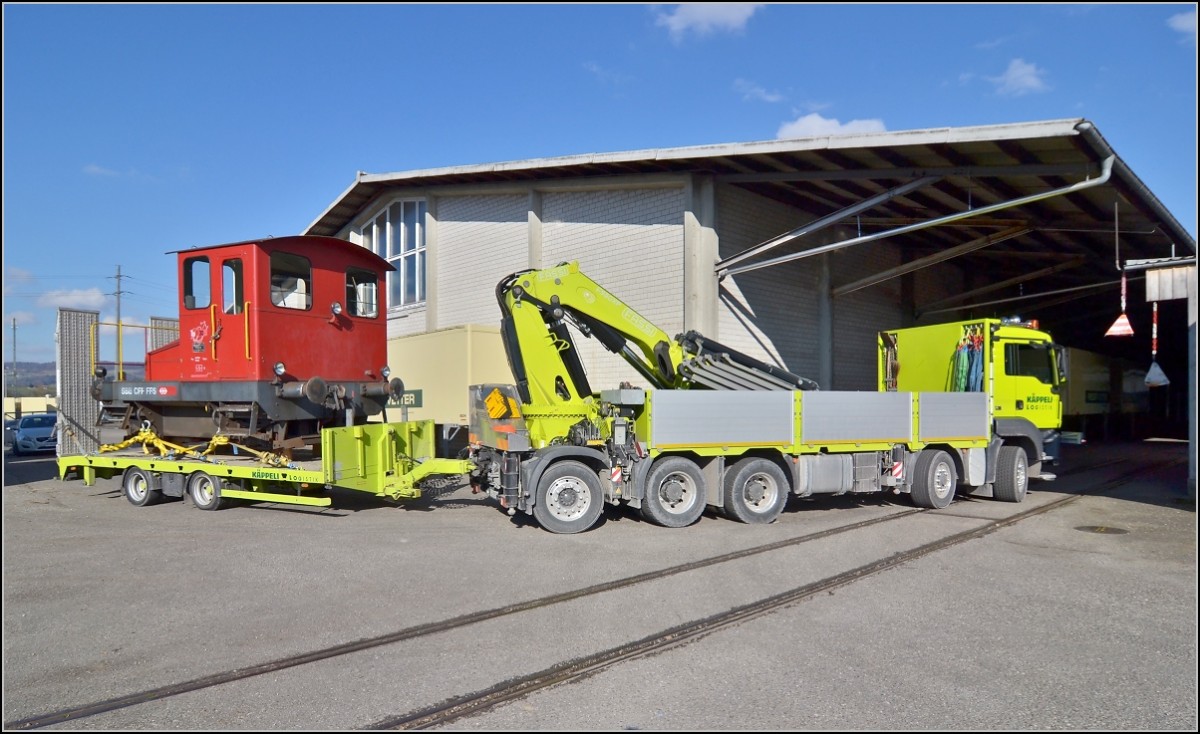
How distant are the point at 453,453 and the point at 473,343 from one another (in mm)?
3039

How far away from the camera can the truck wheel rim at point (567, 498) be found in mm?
9414

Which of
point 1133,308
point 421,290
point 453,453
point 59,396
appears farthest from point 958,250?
point 59,396

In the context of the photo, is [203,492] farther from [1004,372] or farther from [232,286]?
[1004,372]

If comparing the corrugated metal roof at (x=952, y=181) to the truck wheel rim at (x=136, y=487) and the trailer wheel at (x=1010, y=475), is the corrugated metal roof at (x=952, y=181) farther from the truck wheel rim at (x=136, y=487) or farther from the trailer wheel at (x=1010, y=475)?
the truck wheel rim at (x=136, y=487)

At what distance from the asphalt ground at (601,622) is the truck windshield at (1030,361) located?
10.2 ft

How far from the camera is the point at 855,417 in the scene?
36.2 feet

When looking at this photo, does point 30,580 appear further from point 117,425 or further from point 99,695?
point 117,425

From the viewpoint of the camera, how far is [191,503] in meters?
11.6

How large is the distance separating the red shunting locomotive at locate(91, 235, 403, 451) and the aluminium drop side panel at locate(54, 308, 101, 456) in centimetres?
652

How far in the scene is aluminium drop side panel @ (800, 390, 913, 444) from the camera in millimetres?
10656

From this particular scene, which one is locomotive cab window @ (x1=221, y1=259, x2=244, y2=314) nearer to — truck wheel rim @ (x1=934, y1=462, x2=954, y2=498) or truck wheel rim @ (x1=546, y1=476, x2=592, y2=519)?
truck wheel rim @ (x1=546, y1=476, x2=592, y2=519)

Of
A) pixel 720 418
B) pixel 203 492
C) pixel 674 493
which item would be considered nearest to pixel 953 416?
pixel 720 418

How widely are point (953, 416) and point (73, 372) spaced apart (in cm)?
1914

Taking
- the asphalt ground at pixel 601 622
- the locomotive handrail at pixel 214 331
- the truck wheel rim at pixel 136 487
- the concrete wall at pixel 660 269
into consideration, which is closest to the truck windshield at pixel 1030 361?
the asphalt ground at pixel 601 622
